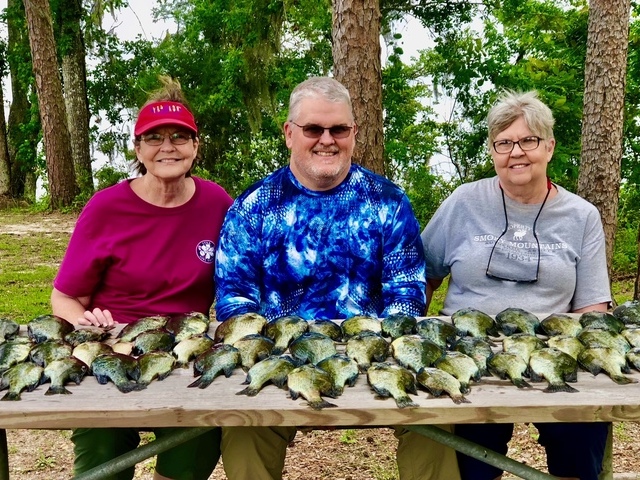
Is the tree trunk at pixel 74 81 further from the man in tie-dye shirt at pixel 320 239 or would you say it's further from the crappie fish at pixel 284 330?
the crappie fish at pixel 284 330

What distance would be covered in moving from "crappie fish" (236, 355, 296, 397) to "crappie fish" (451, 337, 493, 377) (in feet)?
1.98

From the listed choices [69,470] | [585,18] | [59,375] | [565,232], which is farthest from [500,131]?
[585,18]

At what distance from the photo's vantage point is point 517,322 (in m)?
2.70

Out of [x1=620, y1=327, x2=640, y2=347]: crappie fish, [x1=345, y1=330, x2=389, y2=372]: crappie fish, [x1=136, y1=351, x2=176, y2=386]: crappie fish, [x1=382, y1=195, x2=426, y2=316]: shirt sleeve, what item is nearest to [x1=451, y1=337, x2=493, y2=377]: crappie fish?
[x1=345, y1=330, x2=389, y2=372]: crappie fish

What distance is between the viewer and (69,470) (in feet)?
13.5

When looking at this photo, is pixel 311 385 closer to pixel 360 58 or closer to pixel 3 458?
pixel 3 458

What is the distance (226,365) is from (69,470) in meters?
2.39

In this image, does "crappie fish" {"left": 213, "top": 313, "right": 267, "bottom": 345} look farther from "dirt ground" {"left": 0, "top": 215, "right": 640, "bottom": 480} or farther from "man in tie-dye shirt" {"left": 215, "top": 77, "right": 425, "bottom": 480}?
"dirt ground" {"left": 0, "top": 215, "right": 640, "bottom": 480}

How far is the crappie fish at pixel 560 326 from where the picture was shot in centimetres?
265

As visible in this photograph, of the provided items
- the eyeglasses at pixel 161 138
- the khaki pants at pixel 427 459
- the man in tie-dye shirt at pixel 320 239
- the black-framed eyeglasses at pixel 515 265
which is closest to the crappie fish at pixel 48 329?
the man in tie-dye shirt at pixel 320 239

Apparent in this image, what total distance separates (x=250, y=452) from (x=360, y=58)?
344 centimetres

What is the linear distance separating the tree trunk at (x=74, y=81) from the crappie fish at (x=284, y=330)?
12640 mm

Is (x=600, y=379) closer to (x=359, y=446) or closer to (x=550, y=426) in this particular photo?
(x=550, y=426)

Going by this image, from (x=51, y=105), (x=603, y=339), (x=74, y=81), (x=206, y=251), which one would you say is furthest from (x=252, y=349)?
(x=74, y=81)
